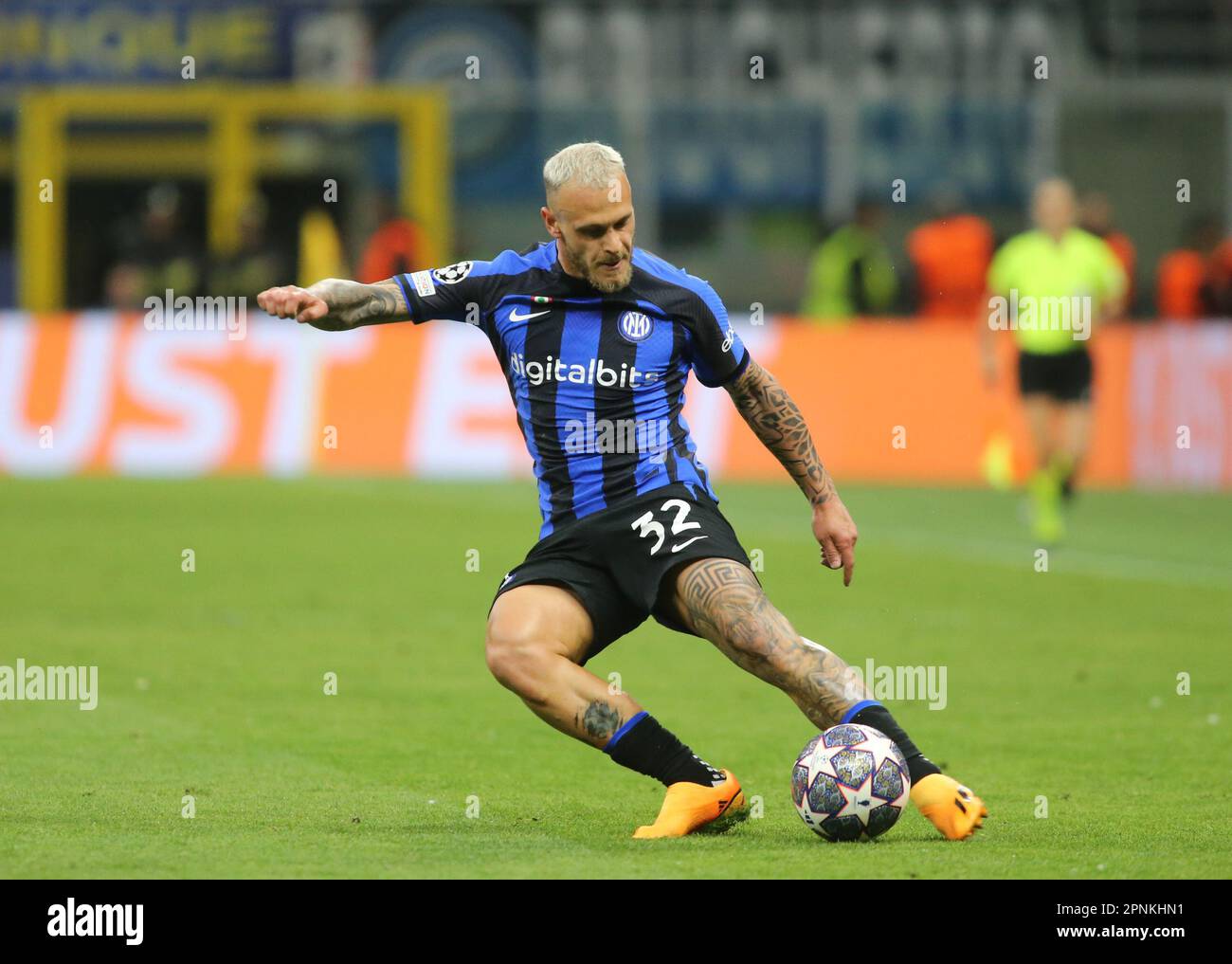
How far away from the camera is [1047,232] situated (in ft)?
54.0

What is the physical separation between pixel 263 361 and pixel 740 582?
43.4 ft

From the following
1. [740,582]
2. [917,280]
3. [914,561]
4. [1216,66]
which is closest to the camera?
[740,582]

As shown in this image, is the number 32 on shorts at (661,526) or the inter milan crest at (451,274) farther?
the inter milan crest at (451,274)

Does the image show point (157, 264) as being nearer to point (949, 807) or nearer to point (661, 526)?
point (661, 526)

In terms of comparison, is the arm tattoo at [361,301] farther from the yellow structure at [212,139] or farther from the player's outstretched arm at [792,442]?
the yellow structure at [212,139]

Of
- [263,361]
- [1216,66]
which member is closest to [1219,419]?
[263,361]

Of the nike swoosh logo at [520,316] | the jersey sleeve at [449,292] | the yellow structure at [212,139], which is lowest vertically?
the nike swoosh logo at [520,316]

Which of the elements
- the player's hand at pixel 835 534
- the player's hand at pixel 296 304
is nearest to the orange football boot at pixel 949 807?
the player's hand at pixel 835 534

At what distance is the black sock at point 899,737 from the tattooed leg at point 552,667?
65 cm

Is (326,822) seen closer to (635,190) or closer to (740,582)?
(740,582)

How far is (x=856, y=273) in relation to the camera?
22.4 meters

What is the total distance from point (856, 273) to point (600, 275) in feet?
51.8

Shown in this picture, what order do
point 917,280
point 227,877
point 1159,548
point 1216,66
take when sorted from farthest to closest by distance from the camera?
point 1216,66 → point 917,280 → point 1159,548 → point 227,877

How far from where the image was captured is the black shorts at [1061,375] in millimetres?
16297
